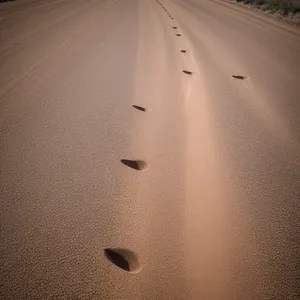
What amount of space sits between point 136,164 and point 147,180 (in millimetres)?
235

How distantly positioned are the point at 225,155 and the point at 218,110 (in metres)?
0.94

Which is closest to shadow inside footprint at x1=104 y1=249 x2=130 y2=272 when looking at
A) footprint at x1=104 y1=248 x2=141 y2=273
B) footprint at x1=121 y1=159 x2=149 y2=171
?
footprint at x1=104 y1=248 x2=141 y2=273

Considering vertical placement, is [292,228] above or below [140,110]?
below

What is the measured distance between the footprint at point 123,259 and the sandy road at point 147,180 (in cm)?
3

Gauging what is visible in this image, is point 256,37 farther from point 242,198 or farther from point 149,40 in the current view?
point 242,198

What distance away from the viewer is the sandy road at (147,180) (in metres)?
1.36

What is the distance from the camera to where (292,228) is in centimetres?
170

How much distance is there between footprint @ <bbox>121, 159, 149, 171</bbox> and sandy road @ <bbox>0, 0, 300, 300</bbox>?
2.0 inches

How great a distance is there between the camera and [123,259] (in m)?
1.44

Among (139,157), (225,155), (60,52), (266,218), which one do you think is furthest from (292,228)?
(60,52)

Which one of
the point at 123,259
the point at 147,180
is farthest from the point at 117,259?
the point at 147,180

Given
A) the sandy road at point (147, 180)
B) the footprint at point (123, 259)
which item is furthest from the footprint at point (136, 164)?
the footprint at point (123, 259)

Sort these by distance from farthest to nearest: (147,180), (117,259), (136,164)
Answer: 1. (136,164)
2. (147,180)
3. (117,259)

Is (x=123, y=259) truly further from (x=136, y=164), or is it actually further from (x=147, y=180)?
(x=136, y=164)
